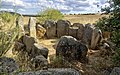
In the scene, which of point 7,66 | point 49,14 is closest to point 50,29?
point 49,14

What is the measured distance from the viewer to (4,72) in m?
8.05

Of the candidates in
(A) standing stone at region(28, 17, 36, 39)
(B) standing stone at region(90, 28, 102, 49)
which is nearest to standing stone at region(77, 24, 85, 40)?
(B) standing stone at region(90, 28, 102, 49)

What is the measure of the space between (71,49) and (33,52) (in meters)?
2.22

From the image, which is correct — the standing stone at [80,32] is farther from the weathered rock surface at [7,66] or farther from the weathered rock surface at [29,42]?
the weathered rock surface at [7,66]

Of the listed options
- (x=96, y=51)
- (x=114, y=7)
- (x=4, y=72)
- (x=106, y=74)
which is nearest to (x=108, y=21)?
(x=114, y=7)

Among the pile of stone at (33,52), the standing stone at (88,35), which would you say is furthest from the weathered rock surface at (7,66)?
the standing stone at (88,35)

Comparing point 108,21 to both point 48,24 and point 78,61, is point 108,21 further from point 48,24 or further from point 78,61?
point 48,24

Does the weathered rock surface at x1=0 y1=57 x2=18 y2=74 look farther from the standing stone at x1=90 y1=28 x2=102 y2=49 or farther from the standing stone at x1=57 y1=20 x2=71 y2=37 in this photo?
the standing stone at x1=57 y1=20 x2=71 y2=37

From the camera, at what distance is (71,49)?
56.0 feet

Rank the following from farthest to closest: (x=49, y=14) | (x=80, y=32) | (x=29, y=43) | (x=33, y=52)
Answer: (x=49, y=14) < (x=80, y=32) < (x=29, y=43) < (x=33, y=52)

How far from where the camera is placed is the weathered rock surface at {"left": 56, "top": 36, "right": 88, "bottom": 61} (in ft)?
55.9

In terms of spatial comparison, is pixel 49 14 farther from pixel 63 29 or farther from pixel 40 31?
pixel 40 31

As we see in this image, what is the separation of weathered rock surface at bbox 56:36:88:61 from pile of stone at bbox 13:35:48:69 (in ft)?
2.96

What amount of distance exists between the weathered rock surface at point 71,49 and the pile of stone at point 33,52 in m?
0.90
